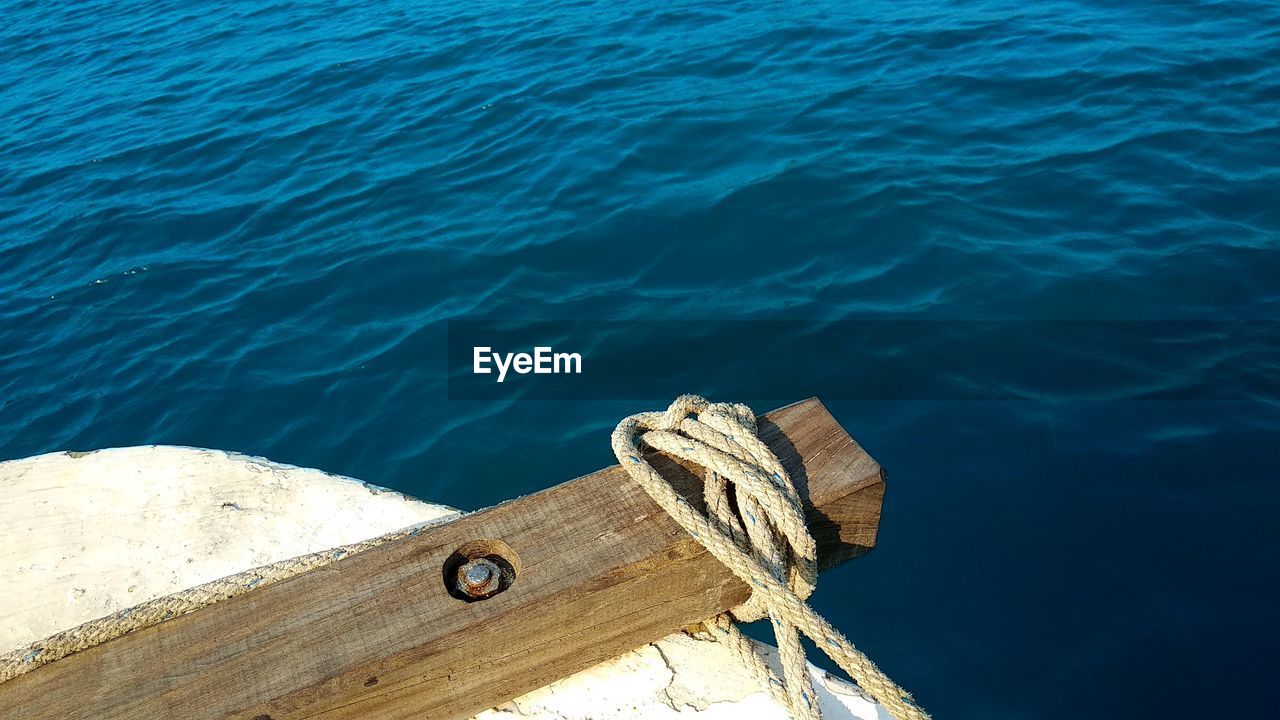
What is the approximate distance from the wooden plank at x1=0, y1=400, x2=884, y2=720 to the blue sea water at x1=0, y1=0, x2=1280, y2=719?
1.98 m

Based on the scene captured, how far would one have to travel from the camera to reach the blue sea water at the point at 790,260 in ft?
12.5

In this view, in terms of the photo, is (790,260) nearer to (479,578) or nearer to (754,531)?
(754,531)

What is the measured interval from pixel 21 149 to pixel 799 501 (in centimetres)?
948

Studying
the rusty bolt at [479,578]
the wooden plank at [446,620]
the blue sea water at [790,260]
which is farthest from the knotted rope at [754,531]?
the blue sea water at [790,260]

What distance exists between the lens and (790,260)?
5695 millimetres

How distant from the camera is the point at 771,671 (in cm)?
182

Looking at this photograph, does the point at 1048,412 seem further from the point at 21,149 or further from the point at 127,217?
the point at 21,149

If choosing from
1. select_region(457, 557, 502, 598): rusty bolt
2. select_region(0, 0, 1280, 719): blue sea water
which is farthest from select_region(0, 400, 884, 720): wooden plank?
select_region(0, 0, 1280, 719): blue sea water

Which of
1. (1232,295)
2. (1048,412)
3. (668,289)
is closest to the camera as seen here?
(1048,412)

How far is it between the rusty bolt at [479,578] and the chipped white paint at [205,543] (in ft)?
Result: 0.84

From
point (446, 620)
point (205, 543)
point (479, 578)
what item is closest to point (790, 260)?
point (205, 543)

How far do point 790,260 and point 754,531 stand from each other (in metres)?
4.10

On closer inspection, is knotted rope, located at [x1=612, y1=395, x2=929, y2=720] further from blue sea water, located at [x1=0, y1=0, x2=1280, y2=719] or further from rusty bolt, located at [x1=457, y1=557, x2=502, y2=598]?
blue sea water, located at [x1=0, y1=0, x2=1280, y2=719]

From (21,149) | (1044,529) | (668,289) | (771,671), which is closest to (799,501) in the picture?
(771,671)
